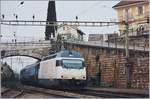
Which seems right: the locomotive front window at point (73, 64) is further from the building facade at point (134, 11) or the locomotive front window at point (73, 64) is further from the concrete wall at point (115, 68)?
the building facade at point (134, 11)

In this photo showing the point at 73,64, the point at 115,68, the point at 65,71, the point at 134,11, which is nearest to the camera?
the point at 65,71

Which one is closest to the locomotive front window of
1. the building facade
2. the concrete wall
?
the concrete wall

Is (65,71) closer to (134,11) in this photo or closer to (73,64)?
(73,64)

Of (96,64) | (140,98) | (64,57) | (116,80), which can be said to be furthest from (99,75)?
(140,98)

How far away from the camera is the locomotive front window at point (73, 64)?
28.3 metres

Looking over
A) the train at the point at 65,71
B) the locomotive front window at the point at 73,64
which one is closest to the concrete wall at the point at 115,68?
the train at the point at 65,71

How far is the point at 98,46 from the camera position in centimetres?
3791

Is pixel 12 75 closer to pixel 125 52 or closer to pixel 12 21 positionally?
pixel 12 21

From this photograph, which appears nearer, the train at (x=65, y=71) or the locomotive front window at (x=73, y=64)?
the train at (x=65, y=71)

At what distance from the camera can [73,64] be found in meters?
28.6

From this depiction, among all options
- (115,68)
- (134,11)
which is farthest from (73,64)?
(134,11)

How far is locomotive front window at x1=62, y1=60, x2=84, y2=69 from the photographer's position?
28.3 m

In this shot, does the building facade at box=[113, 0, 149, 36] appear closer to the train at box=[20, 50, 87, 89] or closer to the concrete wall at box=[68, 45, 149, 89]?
the concrete wall at box=[68, 45, 149, 89]

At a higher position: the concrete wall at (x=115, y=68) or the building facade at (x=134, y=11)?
the building facade at (x=134, y=11)
